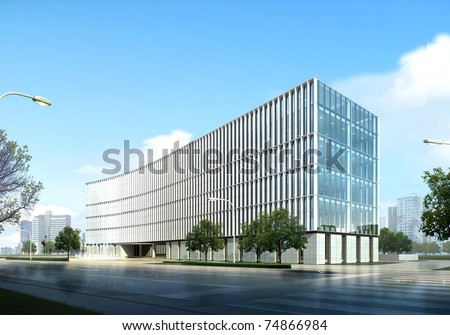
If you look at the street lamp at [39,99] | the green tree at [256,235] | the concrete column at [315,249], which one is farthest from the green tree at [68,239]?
the street lamp at [39,99]

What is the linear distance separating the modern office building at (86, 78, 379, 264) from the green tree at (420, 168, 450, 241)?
17062 mm

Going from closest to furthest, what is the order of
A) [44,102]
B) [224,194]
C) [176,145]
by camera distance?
[44,102], [224,194], [176,145]

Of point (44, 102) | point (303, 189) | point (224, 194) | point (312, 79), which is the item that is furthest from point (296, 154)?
point (44, 102)

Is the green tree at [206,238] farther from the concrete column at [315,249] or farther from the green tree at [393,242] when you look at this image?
the green tree at [393,242]

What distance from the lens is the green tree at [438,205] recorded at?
46188 mm

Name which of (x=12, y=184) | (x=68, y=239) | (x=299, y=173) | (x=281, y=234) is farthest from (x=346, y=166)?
(x=68, y=239)

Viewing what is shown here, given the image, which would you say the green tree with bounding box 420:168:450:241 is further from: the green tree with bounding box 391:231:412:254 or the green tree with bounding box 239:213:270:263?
the green tree with bounding box 391:231:412:254

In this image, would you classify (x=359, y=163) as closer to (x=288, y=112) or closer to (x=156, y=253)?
(x=288, y=112)

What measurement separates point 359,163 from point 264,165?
569 inches

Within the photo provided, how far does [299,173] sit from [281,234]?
13302 millimetres

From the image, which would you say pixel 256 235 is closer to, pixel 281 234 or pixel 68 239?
pixel 281 234

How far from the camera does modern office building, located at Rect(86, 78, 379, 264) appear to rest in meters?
65.2

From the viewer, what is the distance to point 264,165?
74.2 metres

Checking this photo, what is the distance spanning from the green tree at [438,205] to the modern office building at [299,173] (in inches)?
672
